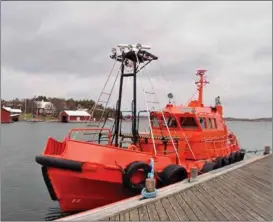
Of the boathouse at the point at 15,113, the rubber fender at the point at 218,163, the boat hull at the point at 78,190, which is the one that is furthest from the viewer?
the boathouse at the point at 15,113

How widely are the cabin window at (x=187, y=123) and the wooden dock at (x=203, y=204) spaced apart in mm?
2919

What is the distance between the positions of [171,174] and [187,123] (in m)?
3.72

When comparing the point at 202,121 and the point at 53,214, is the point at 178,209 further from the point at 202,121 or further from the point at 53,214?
the point at 202,121

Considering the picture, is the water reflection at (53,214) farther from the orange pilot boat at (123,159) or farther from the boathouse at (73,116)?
the boathouse at (73,116)

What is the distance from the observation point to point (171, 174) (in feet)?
33.3

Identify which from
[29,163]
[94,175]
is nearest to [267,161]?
[94,175]

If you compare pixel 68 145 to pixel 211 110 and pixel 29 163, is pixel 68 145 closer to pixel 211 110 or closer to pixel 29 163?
pixel 211 110

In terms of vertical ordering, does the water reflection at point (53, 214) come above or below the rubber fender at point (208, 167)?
below

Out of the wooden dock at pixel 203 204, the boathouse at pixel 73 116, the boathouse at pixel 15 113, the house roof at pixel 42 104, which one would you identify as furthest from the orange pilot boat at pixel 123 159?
the house roof at pixel 42 104

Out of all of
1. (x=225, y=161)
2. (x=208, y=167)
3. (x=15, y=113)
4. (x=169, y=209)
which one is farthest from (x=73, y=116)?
(x=169, y=209)

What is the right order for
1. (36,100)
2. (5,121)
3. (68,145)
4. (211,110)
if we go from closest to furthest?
(68,145), (211,110), (5,121), (36,100)

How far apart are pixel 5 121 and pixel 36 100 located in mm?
22283

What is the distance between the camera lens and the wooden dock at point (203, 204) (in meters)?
6.80

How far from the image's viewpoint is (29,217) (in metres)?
11.0
